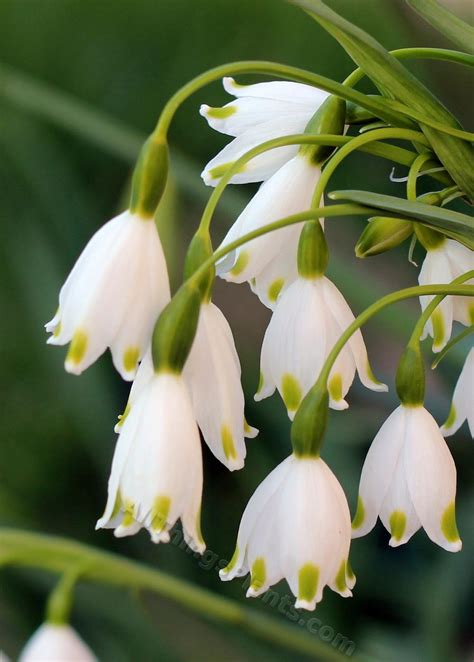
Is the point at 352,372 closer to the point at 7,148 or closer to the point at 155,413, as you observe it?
the point at 155,413

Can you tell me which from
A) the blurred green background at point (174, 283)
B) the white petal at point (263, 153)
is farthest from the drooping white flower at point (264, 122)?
the blurred green background at point (174, 283)

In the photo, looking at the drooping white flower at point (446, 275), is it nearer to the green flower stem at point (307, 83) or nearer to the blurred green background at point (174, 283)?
the green flower stem at point (307, 83)

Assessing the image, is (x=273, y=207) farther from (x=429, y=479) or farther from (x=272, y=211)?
(x=429, y=479)

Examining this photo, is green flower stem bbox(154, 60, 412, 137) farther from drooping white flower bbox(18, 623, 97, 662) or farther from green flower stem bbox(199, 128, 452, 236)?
drooping white flower bbox(18, 623, 97, 662)

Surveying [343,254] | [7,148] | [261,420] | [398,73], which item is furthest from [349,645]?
[7,148]

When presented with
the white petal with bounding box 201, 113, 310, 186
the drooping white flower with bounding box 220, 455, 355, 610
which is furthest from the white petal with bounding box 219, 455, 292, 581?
the white petal with bounding box 201, 113, 310, 186

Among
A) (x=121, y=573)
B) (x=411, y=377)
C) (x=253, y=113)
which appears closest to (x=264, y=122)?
(x=253, y=113)
